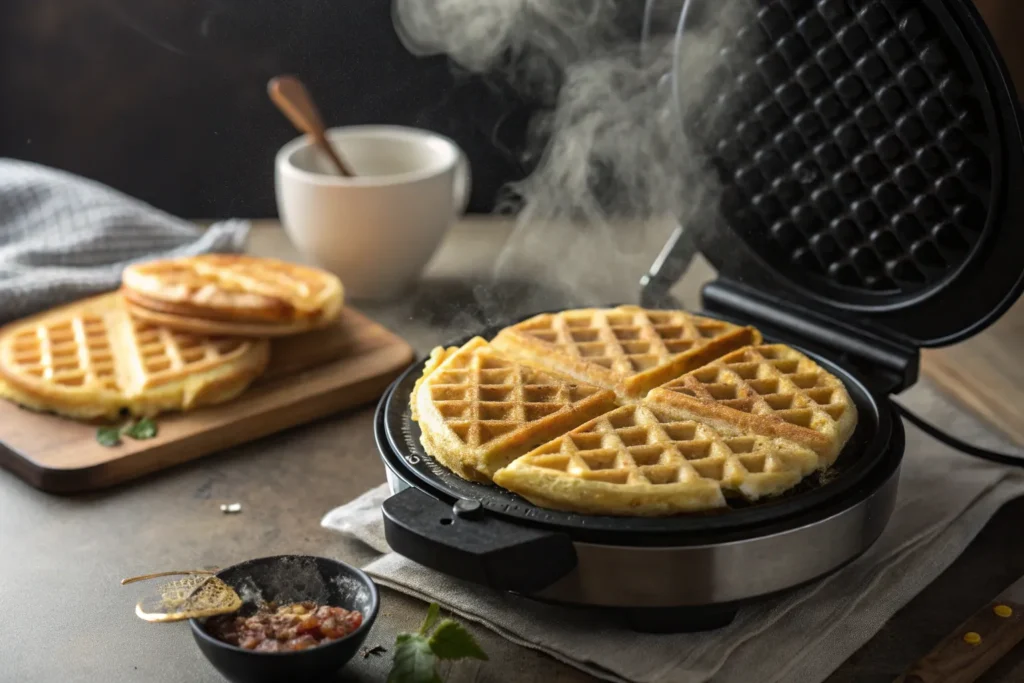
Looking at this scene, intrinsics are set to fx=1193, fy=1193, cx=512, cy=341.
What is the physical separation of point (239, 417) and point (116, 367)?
0.95ft

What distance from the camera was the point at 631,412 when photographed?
1796 millimetres

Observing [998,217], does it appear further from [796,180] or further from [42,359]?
[42,359]

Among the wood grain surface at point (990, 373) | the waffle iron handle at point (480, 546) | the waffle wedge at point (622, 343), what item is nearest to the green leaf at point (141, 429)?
the waffle wedge at point (622, 343)

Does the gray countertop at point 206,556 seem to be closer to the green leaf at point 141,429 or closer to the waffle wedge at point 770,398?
the green leaf at point 141,429

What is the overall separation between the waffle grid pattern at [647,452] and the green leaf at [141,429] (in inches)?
35.3

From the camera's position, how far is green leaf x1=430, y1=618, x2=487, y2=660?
147 centimetres

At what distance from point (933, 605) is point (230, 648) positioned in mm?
1000

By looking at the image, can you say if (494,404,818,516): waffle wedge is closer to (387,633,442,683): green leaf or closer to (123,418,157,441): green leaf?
(387,633,442,683): green leaf

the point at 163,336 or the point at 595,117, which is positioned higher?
the point at 595,117

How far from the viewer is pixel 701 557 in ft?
4.85

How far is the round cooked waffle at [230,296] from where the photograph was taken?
240 centimetres

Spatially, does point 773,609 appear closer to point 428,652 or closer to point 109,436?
point 428,652

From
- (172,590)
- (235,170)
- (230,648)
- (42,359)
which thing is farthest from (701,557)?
(235,170)

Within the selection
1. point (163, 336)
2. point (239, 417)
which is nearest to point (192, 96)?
point (163, 336)
